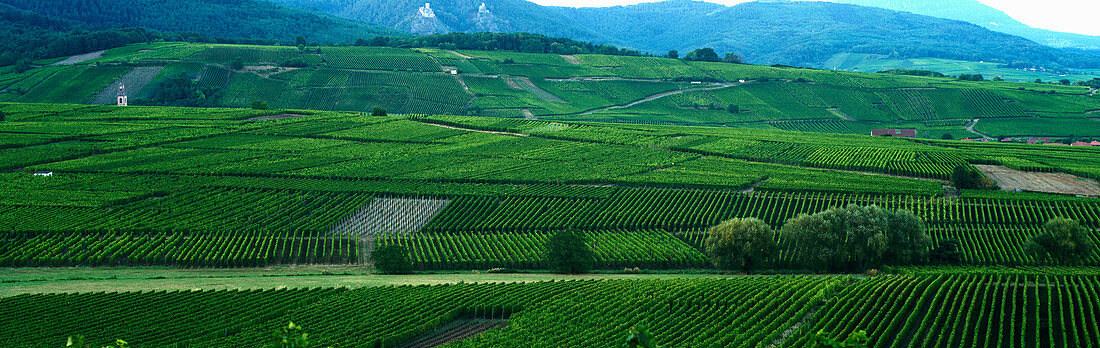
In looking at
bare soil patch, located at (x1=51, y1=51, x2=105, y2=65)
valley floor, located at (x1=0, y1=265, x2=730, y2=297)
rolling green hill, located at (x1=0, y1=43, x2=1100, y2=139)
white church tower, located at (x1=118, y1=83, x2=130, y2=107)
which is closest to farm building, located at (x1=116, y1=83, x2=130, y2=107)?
white church tower, located at (x1=118, y1=83, x2=130, y2=107)

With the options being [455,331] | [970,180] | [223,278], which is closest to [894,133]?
[970,180]

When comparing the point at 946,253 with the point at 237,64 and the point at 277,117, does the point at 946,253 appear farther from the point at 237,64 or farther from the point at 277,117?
the point at 237,64

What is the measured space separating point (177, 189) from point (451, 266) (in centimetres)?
3616

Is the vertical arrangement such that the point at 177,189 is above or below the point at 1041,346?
below

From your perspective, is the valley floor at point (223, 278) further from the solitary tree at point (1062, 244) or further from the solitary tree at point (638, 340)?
the solitary tree at point (638, 340)

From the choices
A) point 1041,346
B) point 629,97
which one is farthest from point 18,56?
point 1041,346

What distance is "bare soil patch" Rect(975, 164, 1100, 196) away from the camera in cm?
8469

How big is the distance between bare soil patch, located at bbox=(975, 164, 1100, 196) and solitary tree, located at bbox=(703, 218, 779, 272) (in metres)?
43.2

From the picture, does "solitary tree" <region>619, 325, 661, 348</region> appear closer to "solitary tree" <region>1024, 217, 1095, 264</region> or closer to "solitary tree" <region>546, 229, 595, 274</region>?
"solitary tree" <region>546, 229, 595, 274</region>

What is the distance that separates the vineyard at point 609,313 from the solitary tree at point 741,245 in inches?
353

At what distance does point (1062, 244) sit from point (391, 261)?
48695mm

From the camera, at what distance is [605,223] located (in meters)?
71.2

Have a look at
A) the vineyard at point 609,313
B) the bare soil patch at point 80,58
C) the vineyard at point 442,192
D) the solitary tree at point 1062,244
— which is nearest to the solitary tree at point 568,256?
the vineyard at point 442,192

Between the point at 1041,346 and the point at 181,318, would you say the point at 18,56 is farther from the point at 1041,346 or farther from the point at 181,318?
the point at 1041,346
